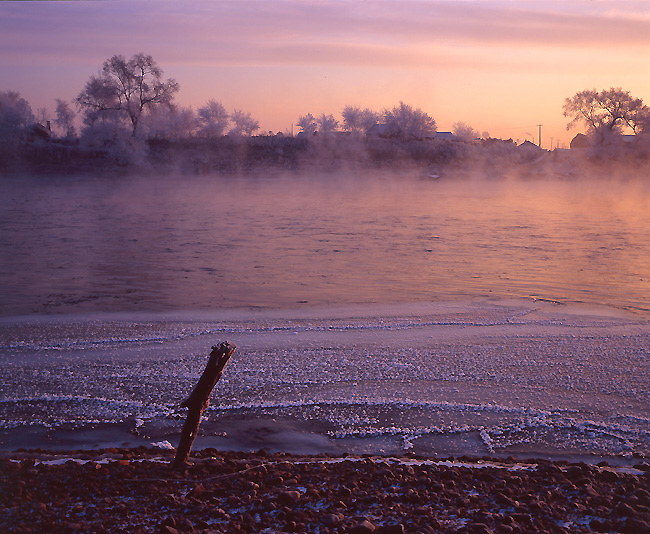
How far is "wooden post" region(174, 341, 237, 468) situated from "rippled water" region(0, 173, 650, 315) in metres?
5.24

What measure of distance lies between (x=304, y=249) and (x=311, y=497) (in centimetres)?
1082

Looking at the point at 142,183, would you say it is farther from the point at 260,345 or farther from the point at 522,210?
the point at 260,345

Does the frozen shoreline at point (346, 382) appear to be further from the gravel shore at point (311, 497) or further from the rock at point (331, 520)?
the rock at point (331, 520)

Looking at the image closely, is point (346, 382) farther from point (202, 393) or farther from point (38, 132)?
point (38, 132)

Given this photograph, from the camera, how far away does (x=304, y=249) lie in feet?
45.3

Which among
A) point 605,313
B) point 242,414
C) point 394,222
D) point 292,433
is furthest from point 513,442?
point 394,222

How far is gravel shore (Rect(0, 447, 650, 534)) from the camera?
2.83 meters

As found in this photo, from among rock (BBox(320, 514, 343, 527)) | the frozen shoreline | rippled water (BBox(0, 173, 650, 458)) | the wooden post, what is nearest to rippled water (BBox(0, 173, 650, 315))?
rippled water (BBox(0, 173, 650, 458))

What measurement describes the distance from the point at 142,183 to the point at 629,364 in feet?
96.2

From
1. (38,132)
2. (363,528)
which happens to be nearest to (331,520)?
(363,528)

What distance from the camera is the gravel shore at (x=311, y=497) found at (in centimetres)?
283

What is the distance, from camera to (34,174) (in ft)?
103

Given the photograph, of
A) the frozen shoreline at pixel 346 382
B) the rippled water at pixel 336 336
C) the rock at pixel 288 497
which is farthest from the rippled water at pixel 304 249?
the rock at pixel 288 497

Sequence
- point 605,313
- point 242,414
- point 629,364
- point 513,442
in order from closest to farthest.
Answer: point 513,442, point 242,414, point 629,364, point 605,313
